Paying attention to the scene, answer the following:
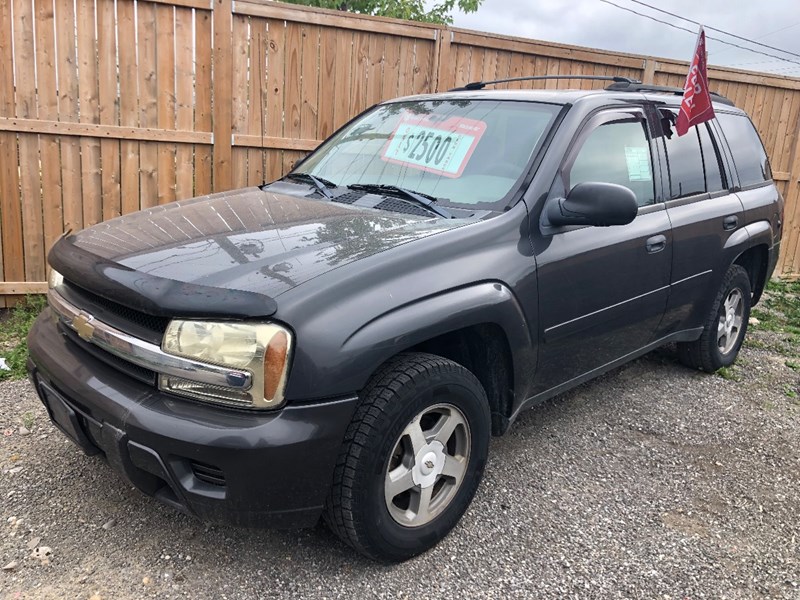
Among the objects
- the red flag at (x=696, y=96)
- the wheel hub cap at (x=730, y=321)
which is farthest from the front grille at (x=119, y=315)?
the wheel hub cap at (x=730, y=321)

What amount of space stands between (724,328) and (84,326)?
4060mm

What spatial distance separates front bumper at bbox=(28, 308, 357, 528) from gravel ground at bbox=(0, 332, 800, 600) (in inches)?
16.4

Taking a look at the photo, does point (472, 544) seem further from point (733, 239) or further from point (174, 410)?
point (733, 239)

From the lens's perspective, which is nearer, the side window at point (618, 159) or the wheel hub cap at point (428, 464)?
the wheel hub cap at point (428, 464)

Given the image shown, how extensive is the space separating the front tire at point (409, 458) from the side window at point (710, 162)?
245 centimetres

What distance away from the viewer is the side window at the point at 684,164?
3.83 m

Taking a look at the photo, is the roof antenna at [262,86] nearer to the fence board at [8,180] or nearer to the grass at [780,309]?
the fence board at [8,180]

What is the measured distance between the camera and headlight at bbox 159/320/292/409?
2.06 meters

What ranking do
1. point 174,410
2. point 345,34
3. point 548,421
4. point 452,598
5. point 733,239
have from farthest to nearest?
point 345,34 → point 733,239 → point 548,421 → point 452,598 → point 174,410

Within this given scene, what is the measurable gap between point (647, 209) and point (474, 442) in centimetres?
171

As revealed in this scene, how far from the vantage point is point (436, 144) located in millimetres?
3311

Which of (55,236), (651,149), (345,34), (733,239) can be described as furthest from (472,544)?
(345,34)

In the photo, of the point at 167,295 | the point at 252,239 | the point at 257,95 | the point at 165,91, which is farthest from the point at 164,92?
the point at 167,295

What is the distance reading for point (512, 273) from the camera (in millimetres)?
2760
